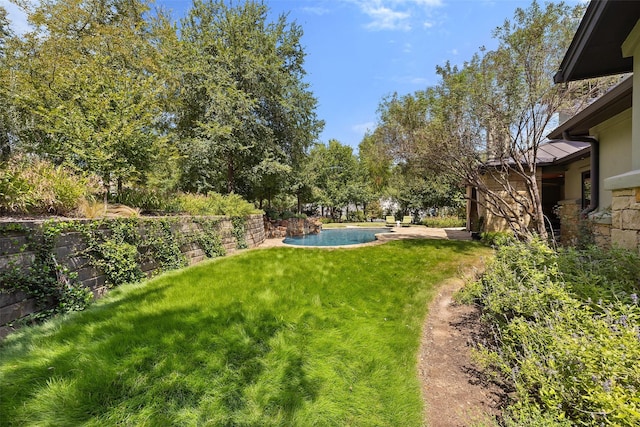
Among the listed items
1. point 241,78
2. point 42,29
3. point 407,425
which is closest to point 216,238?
point 407,425

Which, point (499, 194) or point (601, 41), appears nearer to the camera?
point (601, 41)

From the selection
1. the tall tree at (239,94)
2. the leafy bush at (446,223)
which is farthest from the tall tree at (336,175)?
the tall tree at (239,94)

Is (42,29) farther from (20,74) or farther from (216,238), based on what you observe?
(216,238)

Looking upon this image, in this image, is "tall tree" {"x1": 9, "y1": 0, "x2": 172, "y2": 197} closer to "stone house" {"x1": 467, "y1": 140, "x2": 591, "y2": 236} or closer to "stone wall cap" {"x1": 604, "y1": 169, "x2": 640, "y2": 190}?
"stone wall cap" {"x1": 604, "y1": 169, "x2": 640, "y2": 190}

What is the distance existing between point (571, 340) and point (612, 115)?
6.16 metres

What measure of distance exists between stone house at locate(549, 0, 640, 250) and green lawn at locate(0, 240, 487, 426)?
308cm

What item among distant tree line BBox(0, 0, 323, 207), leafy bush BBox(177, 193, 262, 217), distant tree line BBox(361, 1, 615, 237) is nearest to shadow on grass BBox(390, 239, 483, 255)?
distant tree line BBox(361, 1, 615, 237)

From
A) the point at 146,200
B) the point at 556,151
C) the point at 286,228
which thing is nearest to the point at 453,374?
the point at 146,200

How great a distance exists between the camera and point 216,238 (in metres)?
8.27

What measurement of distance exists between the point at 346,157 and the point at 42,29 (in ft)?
79.8

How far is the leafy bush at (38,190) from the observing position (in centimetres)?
374

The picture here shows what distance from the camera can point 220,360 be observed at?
2705mm

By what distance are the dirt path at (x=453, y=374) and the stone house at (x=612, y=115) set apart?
2.38m

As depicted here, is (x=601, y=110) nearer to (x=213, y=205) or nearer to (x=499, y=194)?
(x=499, y=194)
